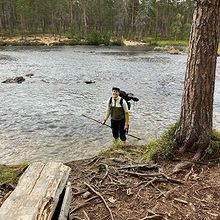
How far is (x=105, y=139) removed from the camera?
43.6 feet

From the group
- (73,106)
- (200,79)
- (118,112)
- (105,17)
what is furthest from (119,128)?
(105,17)

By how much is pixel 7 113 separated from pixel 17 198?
46.7 ft

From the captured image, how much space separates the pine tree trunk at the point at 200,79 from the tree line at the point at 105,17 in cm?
8600

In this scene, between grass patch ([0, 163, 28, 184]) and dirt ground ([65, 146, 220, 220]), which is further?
grass patch ([0, 163, 28, 184])

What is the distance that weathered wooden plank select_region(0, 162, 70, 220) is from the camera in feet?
12.2

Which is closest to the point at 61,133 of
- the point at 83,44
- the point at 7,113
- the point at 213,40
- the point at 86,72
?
the point at 7,113

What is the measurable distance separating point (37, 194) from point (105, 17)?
329ft

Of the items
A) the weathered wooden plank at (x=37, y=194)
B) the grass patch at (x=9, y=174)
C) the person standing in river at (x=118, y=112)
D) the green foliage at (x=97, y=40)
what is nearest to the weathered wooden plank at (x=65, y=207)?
the weathered wooden plank at (x=37, y=194)

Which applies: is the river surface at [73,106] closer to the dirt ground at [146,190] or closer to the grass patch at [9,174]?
the grass patch at [9,174]

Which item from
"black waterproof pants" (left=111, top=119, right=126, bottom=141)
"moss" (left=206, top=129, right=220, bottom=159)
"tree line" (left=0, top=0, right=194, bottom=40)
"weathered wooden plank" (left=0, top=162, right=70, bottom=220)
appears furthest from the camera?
"tree line" (left=0, top=0, right=194, bottom=40)

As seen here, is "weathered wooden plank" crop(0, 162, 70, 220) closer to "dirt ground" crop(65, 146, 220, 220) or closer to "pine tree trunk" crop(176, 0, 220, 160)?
"dirt ground" crop(65, 146, 220, 220)

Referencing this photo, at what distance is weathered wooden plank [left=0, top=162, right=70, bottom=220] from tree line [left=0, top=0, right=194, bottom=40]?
290 ft

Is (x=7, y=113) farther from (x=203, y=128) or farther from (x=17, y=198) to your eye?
(x=17, y=198)

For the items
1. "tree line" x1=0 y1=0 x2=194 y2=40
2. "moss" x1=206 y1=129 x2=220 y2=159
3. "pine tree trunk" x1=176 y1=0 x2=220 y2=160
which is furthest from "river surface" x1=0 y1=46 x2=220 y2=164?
"tree line" x1=0 y1=0 x2=194 y2=40
